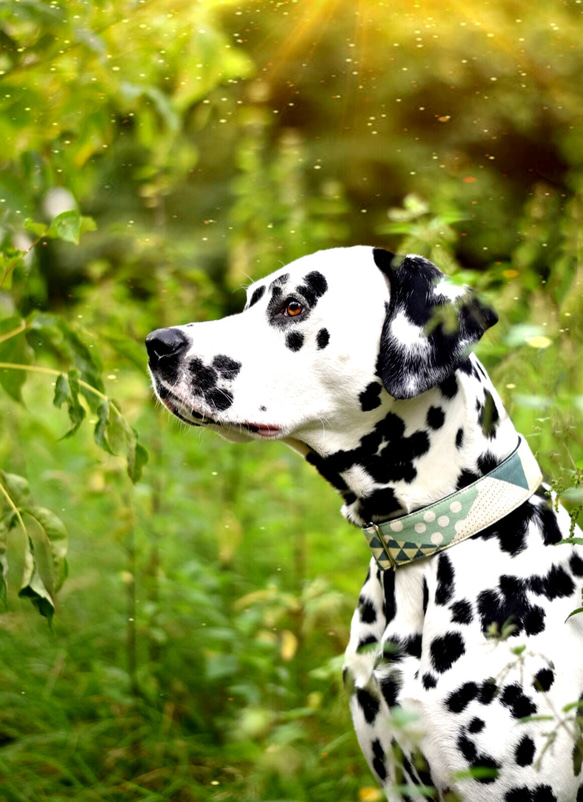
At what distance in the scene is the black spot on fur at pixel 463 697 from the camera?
6.23 feet

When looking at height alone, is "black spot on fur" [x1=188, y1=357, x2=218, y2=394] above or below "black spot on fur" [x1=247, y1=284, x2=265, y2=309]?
Answer: below

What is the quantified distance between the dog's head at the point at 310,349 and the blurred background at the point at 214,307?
25 centimetres

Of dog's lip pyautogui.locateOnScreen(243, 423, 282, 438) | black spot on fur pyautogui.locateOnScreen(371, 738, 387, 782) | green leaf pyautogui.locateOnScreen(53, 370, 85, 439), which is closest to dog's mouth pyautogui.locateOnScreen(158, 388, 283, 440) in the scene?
dog's lip pyautogui.locateOnScreen(243, 423, 282, 438)

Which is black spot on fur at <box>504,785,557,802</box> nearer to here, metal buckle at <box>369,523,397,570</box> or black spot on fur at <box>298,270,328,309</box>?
metal buckle at <box>369,523,397,570</box>

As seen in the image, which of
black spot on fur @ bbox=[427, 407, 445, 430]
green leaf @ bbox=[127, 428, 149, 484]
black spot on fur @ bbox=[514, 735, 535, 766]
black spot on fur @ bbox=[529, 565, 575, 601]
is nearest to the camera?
black spot on fur @ bbox=[514, 735, 535, 766]

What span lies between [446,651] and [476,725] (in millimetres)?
158

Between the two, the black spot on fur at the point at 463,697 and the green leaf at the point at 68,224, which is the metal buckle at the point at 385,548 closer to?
the black spot on fur at the point at 463,697

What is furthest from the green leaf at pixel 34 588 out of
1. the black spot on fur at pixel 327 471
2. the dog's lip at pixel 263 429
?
the black spot on fur at pixel 327 471

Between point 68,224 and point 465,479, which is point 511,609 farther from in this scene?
point 68,224

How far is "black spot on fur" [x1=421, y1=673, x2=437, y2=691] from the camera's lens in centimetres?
194

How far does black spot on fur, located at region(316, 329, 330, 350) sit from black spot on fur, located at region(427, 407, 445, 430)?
0.29 metres

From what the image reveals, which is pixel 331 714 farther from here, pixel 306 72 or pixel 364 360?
pixel 306 72

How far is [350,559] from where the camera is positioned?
403 centimetres

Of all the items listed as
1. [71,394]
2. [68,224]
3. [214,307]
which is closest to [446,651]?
[71,394]
